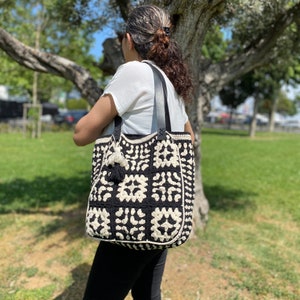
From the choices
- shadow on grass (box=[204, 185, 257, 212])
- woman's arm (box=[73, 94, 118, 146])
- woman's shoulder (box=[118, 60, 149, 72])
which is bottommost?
shadow on grass (box=[204, 185, 257, 212])

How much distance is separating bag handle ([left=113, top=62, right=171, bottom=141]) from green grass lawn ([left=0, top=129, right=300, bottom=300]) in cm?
208

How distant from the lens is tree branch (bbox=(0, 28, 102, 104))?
4.16m

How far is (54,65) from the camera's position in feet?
14.0

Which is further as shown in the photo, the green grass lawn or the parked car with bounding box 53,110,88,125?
the parked car with bounding box 53,110,88,125

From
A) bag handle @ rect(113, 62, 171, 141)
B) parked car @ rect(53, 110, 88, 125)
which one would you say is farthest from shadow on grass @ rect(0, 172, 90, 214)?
parked car @ rect(53, 110, 88, 125)

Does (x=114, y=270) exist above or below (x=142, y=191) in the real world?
below

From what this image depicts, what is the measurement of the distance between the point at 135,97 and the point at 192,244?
289 cm

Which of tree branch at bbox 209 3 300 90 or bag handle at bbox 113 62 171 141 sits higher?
tree branch at bbox 209 3 300 90

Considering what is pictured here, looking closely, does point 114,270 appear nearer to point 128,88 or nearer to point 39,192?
point 128,88

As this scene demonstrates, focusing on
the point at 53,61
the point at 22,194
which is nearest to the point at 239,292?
the point at 53,61

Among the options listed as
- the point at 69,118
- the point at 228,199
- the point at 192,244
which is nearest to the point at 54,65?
the point at 192,244

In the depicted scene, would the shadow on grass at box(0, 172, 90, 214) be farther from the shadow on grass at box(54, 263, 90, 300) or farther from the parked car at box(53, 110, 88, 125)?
the parked car at box(53, 110, 88, 125)

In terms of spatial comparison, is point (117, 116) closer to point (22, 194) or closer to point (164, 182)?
point (164, 182)

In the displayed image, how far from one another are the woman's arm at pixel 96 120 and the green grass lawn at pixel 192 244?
2.00 m
